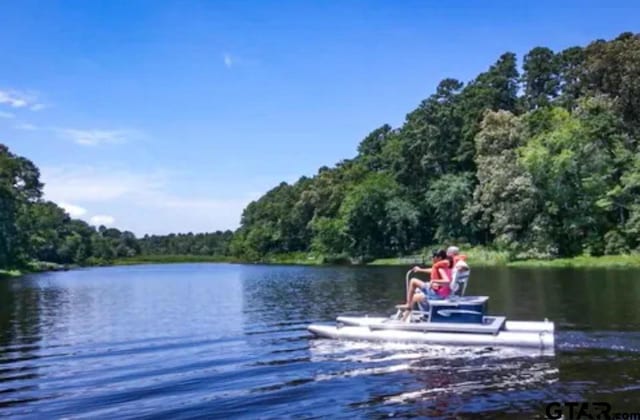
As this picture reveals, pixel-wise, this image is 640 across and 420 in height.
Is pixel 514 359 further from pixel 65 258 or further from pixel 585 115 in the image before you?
pixel 65 258

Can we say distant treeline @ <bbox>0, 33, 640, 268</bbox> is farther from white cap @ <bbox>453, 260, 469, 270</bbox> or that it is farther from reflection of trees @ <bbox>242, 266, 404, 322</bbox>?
white cap @ <bbox>453, 260, 469, 270</bbox>

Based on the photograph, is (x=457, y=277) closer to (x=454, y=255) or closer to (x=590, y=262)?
(x=454, y=255)

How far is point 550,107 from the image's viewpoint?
7944 cm

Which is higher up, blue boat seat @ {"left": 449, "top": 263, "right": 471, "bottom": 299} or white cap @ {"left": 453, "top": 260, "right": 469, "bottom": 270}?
white cap @ {"left": 453, "top": 260, "right": 469, "bottom": 270}

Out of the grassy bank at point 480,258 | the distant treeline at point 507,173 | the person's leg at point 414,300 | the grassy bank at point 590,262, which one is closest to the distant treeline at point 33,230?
the distant treeline at point 507,173

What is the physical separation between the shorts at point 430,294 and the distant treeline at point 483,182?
44324 millimetres

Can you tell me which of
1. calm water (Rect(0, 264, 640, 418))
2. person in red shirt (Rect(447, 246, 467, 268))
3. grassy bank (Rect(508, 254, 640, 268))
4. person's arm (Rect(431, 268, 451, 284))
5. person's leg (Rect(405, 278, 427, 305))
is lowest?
calm water (Rect(0, 264, 640, 418))

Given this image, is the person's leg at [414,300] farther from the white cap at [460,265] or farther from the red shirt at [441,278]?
the white cap at [460,265]

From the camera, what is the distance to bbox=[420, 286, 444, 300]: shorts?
1756 centimetres

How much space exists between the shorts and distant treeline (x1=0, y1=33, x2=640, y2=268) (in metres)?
44.3

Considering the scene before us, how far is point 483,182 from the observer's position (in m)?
69.6

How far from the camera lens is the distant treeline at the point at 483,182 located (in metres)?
62.0

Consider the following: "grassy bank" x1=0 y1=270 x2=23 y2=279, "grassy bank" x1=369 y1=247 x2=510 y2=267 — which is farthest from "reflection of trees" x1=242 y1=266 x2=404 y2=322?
"grassy bank" x1=0 y1=270 x2=23 y2=279

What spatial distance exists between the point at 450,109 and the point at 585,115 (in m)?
25.4
